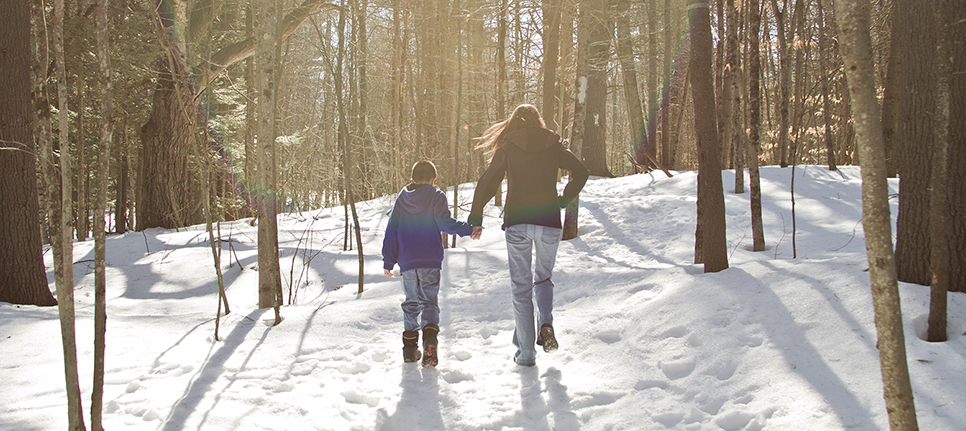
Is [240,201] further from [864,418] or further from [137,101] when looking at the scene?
[864,418]

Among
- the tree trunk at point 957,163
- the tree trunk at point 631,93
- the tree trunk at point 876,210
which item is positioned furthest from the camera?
the tree trunk at point 631,93

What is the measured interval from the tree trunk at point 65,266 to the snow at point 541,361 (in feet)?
1.87

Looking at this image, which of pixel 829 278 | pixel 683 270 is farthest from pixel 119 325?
pixel 829 278

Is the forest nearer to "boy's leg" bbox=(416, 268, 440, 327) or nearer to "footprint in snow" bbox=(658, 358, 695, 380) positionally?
"footprint in snow" bbox=(658, 358, 695, 380)

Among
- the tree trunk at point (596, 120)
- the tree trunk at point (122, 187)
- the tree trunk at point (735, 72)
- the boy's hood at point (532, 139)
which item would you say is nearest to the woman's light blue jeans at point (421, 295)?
the boy's hood at point (532, 139)

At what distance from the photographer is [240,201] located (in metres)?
17.5

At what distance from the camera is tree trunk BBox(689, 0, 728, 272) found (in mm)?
4762

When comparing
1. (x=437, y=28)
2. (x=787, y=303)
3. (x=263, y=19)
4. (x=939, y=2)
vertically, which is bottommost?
(x=787, y=303)

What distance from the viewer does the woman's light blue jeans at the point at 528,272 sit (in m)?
Answer: 3.59

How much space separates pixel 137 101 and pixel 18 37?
22.0ft

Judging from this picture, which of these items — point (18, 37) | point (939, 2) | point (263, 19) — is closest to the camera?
point (939, 2)

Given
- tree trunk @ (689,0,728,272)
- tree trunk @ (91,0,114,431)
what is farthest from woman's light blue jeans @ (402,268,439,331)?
tree trunk @ (689,0,728,272)

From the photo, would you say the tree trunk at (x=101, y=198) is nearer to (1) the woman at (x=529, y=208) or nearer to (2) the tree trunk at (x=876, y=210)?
(1) the woman at (x=529, y=208)

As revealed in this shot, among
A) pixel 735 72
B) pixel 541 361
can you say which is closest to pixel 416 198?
pixel 541 361
